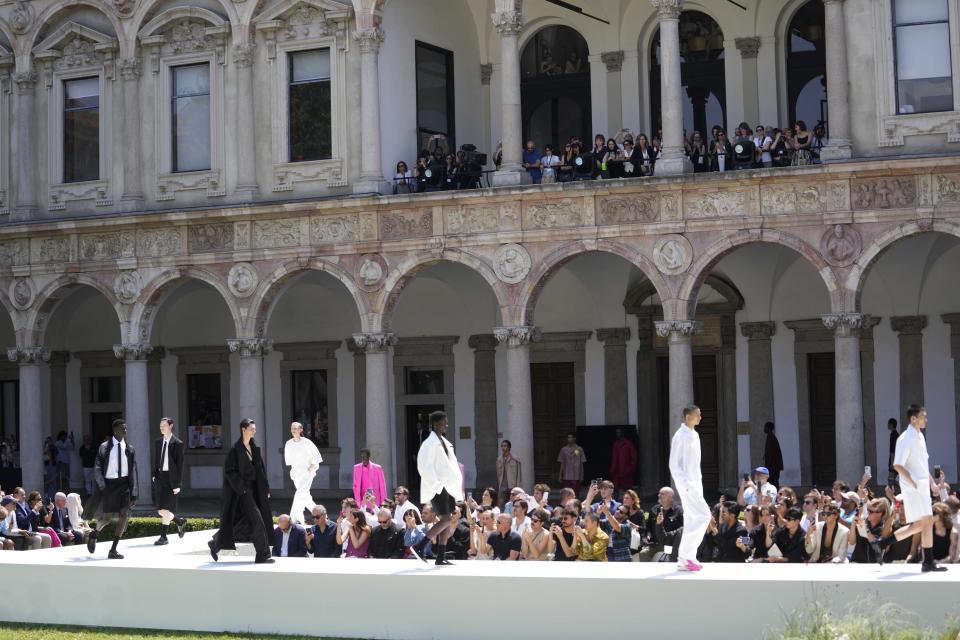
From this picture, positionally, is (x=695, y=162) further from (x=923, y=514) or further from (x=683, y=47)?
(x=923, y=514)

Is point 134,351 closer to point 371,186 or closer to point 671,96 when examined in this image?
point 371,186

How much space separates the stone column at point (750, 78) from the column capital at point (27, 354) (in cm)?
1449

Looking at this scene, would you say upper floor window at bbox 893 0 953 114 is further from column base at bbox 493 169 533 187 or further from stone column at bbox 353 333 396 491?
stone column at bbox 353 333 396 491

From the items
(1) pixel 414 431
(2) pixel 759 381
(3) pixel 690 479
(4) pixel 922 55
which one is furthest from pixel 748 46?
(3) pixel 690 479

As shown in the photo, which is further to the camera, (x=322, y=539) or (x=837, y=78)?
(x=837, y=78)

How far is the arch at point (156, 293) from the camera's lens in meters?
30.3

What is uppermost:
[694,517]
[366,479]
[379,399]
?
[379,399]

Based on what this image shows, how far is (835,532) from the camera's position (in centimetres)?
1728

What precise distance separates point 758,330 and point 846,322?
15.2 feet

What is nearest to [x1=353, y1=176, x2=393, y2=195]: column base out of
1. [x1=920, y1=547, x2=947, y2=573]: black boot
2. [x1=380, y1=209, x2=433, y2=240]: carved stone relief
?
[x1=380, y1=209, x2=433, y2=240]: carved stone relief

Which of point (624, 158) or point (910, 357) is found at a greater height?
point (624, 158)

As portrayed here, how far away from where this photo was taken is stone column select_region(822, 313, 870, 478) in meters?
25.4

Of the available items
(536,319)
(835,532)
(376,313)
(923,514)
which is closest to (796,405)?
(536,319)

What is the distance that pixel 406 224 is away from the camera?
28.6 meters
